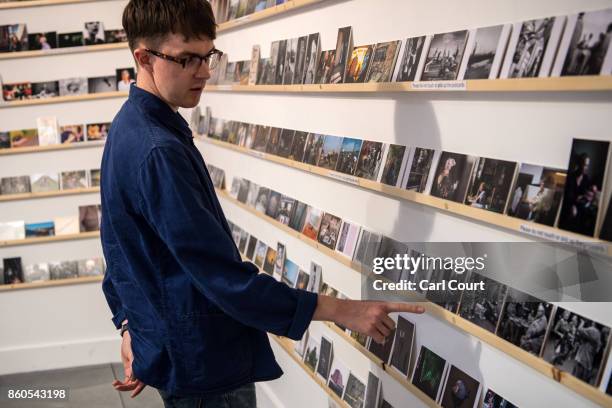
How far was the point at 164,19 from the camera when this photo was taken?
156cm

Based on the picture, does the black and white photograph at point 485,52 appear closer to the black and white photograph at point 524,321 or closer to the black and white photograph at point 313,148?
the black and white photograph at point 524,321

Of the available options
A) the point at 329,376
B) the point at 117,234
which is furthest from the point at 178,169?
the point at 329,376

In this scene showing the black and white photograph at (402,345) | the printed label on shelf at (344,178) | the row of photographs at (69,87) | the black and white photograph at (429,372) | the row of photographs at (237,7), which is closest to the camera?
the black and white photograph at (429,372)

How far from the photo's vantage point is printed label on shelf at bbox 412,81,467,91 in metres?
1.62

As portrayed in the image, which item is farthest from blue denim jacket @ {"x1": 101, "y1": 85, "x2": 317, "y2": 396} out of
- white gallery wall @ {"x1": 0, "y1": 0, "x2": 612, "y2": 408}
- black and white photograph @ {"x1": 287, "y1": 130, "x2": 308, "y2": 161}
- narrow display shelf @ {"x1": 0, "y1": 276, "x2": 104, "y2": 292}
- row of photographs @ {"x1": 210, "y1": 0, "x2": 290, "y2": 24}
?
narrow display shelf @ {"x1": 0, "y1": 276, "x2": 104, "y2": 292}

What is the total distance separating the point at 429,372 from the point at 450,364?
0.10 m

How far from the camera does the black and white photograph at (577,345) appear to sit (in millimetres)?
1376

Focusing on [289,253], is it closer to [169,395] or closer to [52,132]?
[169,395]

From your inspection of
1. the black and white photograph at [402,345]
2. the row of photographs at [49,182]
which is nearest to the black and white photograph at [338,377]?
the black and white photograph at [402,345]

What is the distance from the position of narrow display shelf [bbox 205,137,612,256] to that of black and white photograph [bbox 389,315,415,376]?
1.29 ft

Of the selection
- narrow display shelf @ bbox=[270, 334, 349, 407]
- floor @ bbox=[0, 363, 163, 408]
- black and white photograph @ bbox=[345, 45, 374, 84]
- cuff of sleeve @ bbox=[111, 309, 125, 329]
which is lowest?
floor @ bbox=[0, 363, 163, 408]

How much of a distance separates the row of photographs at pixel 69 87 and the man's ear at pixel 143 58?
2881 mm

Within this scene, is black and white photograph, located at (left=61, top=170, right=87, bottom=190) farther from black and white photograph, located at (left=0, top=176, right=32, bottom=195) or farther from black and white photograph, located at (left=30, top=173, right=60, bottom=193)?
black and white photograph, located at (left=0, top=176, right=32, bottom=195)

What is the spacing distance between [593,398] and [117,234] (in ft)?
3.60
